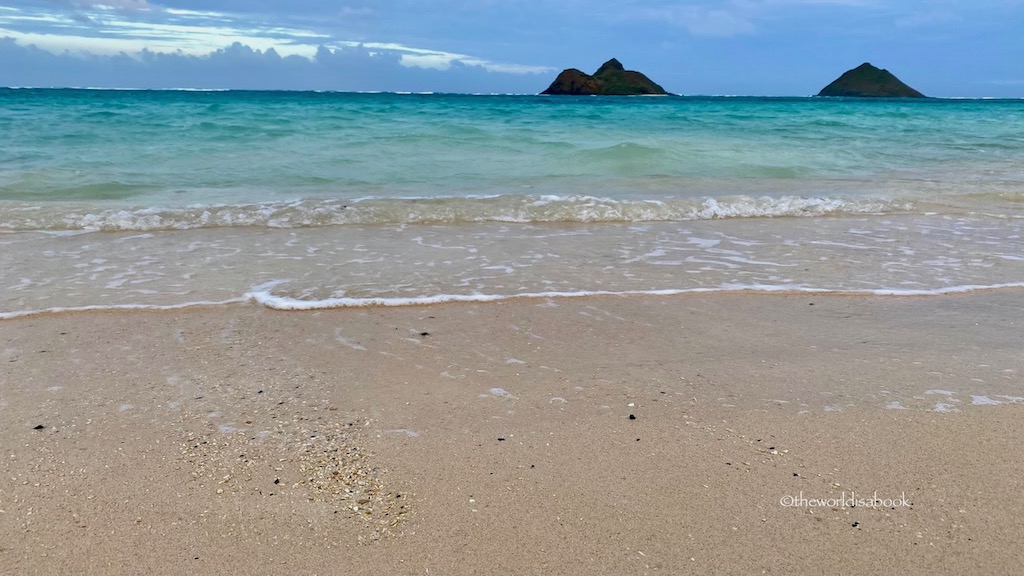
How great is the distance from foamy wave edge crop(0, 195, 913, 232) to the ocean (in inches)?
1.4

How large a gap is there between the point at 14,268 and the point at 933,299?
6661 millimetres

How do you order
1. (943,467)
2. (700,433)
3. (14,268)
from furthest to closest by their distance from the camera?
(14,268) < (700,433) < (943,467)

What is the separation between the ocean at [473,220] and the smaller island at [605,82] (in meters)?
53.4

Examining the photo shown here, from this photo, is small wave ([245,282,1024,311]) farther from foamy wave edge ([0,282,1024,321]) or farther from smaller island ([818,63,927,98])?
smaller island ([818,63,927,98])

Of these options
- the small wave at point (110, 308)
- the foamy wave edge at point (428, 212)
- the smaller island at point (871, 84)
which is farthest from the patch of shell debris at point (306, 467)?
the smaller island at point (871, 84)

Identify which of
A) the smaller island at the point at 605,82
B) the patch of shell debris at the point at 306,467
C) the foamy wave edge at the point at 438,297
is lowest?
the patch of shell debris at the point at 306,467

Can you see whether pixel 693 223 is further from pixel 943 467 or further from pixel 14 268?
pixel 14 268

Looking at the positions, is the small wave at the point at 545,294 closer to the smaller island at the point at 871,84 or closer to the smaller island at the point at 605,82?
the smaller island at the point at 605,82

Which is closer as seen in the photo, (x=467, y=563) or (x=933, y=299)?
(x=467, y=563)

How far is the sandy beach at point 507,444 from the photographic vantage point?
2295mm

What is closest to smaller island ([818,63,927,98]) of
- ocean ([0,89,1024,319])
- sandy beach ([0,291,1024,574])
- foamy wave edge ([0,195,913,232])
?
ocean ([0,89,1024,319])

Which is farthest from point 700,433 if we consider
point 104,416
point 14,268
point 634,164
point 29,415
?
point 634,164

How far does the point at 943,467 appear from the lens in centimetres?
276

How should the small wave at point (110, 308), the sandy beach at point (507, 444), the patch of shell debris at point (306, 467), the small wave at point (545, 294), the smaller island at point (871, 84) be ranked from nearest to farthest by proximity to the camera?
1. the sandy beach at point (507, 444)
2. the patch of shell debris at point (306, 467)
3. the small wave at point (110, 308)
4. the small wave at point (545, 294)
5. the smaller island at point (871, 84)
